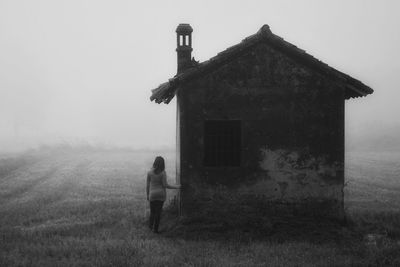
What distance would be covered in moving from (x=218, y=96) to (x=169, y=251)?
15.2 ft

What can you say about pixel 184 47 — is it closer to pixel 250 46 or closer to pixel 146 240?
pixel 250 46

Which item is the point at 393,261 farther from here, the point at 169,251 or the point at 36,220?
the point at 36,220

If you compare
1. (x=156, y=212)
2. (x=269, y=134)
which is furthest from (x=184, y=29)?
(x=156, y=212)

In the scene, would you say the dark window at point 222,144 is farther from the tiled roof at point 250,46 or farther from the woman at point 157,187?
the tiled roof at point 250,46

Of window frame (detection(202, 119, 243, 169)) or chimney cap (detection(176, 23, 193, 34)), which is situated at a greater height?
chimney cap (detection(176, 23, 193, 34))

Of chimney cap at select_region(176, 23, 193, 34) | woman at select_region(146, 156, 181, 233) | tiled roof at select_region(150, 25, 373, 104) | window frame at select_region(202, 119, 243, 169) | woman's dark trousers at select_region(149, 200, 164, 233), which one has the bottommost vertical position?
woman's dark trousers at select_region(149, 200, 164, 233)

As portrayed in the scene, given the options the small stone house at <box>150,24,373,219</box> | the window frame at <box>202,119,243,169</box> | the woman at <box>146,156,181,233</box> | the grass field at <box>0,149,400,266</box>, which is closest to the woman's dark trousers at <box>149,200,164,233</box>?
the woman at <box>146,156,181,233</box>

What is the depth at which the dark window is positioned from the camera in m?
13.1

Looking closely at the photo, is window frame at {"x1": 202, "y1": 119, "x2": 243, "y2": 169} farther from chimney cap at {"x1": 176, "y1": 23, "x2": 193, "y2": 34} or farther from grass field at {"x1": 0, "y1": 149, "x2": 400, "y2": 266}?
chimney cap at {"x1": 176, "y1": 23, "x2": 193, "y2": 34}

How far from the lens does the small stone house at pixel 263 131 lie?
42.4 ft

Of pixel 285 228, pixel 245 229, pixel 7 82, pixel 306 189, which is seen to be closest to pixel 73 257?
pixel 245 229

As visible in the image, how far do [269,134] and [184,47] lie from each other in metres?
3.87

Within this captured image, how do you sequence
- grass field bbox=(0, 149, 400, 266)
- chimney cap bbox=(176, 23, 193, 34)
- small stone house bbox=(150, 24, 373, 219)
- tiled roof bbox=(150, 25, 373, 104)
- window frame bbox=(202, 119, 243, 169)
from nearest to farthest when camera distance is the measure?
grass field bbox=(0, 149, 400, 266) < tiled roof bbox=(150, 25, 373, 104) < small stone house bbox=(150, 24, 373, 219) < window frame bbox=(202, 119, 243, 169) < chimney cap bbox=(176, 23, 193, 34)

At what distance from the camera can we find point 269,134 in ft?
42.9
